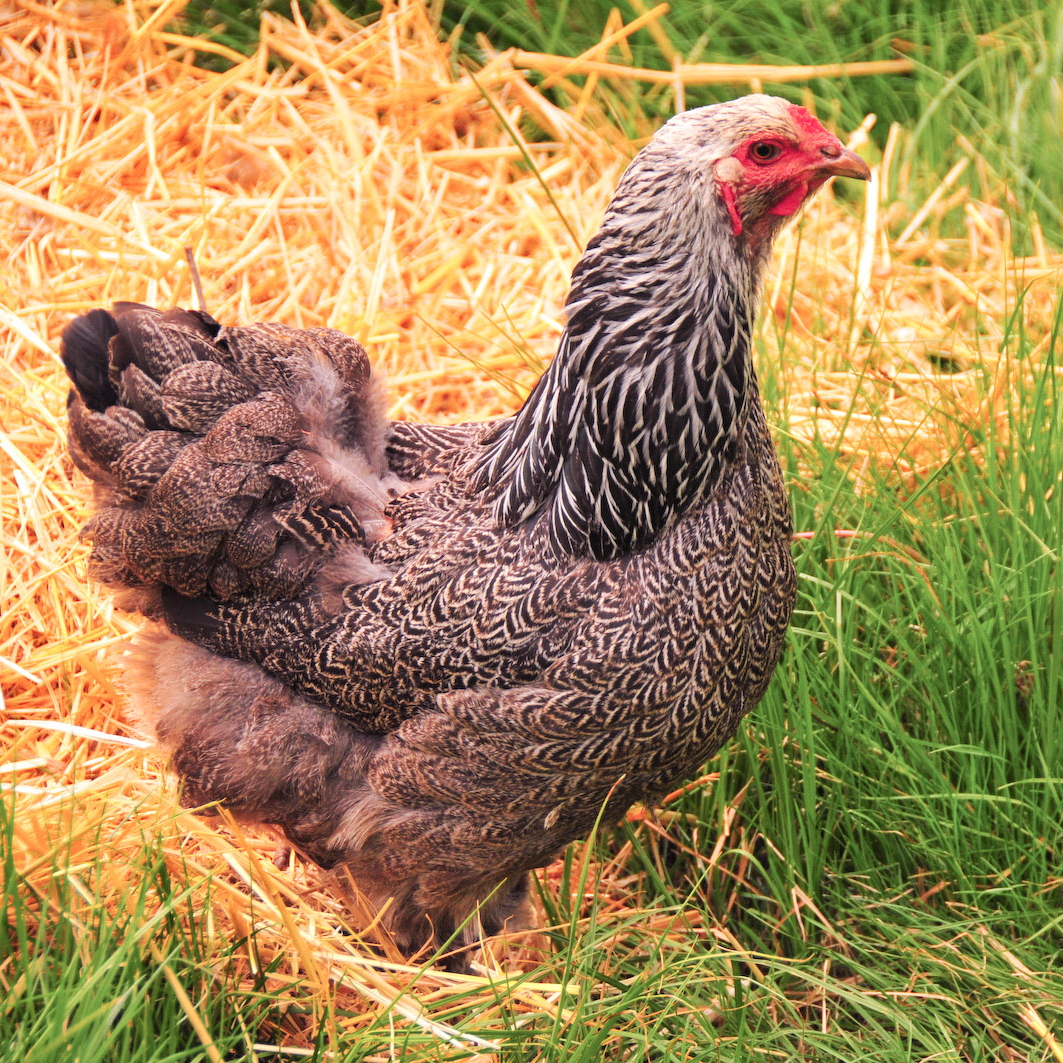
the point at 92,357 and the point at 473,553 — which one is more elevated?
the point at 92,357

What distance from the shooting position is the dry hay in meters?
3.32

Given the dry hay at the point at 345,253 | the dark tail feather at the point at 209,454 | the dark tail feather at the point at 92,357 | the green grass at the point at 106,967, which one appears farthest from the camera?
the dry hay at the point at 345,253

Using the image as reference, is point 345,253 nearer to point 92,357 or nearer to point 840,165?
point 92,357

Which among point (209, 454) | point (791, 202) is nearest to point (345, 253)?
point (209, 454)

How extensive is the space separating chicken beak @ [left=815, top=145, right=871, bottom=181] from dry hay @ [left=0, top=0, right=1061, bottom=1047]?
0.99 metres

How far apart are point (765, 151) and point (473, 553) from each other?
95cm

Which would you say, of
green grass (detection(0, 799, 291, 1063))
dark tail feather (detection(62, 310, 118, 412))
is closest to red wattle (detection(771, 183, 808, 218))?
dark tail feather (detection(62, 310, 118, 412))

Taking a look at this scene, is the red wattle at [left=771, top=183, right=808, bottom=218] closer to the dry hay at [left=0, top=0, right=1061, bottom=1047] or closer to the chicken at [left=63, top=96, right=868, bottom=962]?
the chicken at [left=63, top=96, right=868, bottom=962]

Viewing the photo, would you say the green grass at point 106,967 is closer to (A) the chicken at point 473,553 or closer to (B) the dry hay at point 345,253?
(A) the chicken at point 473,553

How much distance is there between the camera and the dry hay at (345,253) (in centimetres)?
332

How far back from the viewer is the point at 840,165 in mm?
2146

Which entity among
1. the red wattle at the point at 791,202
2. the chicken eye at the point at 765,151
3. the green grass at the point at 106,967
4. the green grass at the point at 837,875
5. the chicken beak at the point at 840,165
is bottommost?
the green grass at the point at 837,875

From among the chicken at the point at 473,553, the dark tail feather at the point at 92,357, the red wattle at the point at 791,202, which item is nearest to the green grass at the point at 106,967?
the chicken at the point at 473,553

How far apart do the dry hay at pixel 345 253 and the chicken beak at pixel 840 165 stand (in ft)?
3.26
